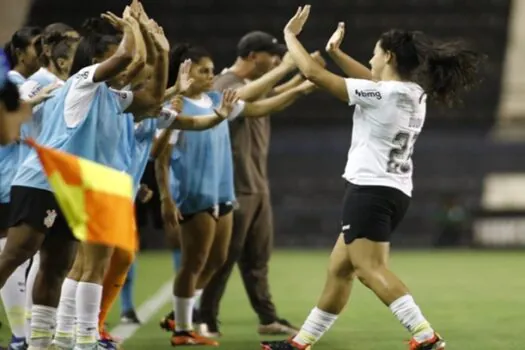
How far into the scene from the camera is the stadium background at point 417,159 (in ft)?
44.2

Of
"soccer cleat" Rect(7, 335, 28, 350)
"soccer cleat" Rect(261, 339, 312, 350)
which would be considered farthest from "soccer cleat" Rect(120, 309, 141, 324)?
"soccer cleat" Rect(261, 339, 312, 350)

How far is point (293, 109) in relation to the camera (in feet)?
76.3

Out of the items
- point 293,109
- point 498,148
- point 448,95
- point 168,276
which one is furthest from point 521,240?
point 448,95

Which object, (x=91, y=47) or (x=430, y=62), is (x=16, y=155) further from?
(x=430, y=62)

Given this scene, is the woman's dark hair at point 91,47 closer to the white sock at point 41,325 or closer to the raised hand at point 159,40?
the raised hand at point 159,40

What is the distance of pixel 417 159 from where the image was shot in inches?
829

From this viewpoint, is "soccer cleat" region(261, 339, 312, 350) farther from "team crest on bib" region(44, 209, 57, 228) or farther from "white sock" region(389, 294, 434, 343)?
"team crest on bib" region(44, 209, 57, 228)

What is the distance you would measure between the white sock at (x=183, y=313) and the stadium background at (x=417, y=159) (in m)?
2.40

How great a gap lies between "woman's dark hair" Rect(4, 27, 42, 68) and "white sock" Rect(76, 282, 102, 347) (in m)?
1.90

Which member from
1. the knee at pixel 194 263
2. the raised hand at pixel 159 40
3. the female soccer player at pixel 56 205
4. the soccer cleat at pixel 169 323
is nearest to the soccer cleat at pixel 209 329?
the soccer cleat at pixel 169 323

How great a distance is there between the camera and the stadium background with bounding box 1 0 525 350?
1348 centimetres

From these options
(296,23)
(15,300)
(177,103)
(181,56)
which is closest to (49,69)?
(177,103)

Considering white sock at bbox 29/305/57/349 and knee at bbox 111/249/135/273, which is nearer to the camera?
white sock at bbox 29/305/57/349

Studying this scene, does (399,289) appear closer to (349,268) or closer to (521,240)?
(349,268)
